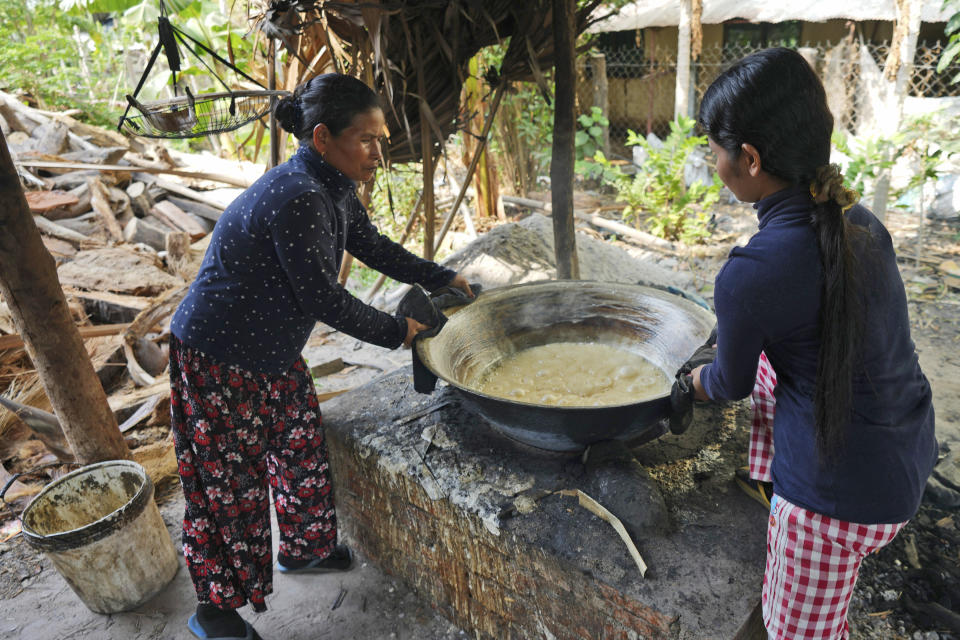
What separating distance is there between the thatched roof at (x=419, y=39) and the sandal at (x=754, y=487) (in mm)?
1762

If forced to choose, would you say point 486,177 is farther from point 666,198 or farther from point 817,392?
point 817,392

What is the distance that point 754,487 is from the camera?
1.76 m

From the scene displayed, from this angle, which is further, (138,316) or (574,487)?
(138,316)

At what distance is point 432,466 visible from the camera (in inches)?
78.5

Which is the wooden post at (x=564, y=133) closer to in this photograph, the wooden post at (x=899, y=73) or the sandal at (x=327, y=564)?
the sandal at (x=327, y=564)

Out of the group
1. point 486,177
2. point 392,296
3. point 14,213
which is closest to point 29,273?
point 14,213

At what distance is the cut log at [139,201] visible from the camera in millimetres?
6102

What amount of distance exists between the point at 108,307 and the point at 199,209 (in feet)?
7.08

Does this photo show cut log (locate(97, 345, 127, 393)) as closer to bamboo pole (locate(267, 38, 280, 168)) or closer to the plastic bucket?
the plastic bucket

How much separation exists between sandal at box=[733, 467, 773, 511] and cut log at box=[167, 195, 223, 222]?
5.75m

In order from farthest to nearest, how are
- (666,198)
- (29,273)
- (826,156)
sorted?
1. (666,198)
2. (29,273)
3. (826,156)

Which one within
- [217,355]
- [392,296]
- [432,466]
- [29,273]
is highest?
[29,273]

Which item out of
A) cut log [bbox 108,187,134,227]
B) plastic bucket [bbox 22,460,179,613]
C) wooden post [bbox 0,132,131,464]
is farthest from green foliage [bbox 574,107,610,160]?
plastic bucket [bbox 22,460,179,613]

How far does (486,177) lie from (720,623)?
5.47 meters
